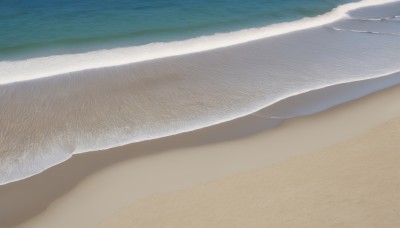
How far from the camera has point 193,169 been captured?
23.8 ft

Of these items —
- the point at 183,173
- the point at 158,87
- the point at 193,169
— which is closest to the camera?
the point at 183,173

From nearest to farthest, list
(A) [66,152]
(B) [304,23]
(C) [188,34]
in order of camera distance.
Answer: (A) [66,152]
(C) [188,34]
(B) [304,23]

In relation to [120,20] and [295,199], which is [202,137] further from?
[120,20]

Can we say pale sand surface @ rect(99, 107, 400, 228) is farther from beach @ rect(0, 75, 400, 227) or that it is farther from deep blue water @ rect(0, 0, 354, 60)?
deep blue water @ rect(0, 0, 354, 60)

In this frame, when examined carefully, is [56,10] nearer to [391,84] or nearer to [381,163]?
[391,84]

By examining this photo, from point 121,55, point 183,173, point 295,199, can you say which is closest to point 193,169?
point 183,173

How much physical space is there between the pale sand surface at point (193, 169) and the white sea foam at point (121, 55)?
202 inches

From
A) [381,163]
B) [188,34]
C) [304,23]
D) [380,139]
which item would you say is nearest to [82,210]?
[381,163]

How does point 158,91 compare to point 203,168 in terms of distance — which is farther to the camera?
point 158,91

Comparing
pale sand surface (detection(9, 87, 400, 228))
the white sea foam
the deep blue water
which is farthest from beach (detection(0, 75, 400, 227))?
the deep blue water

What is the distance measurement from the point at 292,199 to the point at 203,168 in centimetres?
171

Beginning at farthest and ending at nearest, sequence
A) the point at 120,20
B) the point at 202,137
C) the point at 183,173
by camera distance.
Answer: the point at 120,20, the point at 202,137, the point at 183,173

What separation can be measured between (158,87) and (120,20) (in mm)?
7081

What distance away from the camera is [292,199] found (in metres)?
6.19
